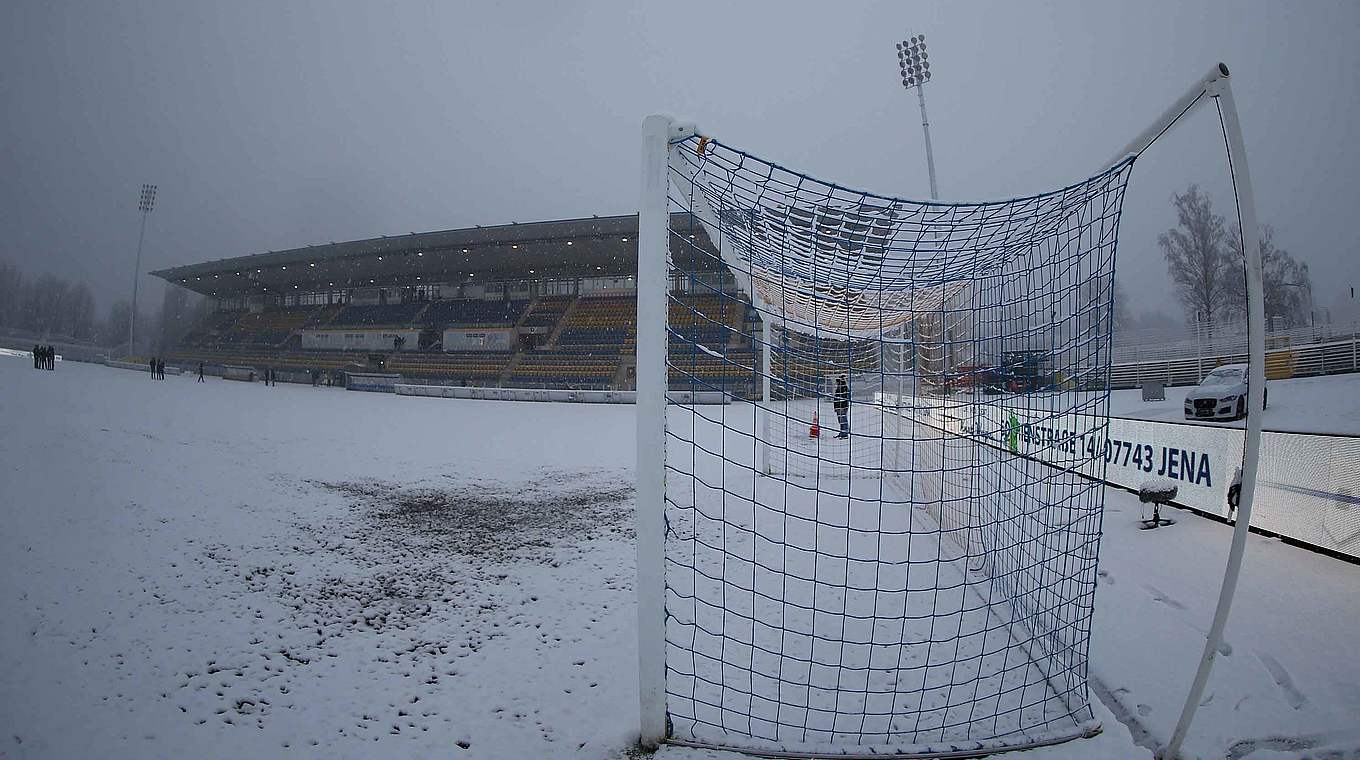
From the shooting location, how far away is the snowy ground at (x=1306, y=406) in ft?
30.4

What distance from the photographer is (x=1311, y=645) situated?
2912 millimetres

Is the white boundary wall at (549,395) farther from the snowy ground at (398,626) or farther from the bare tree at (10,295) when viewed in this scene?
the bare tree at (10,295)

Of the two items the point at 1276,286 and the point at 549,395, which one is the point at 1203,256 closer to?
the point at 1276,286

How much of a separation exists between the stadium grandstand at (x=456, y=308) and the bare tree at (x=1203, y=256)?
761 inches

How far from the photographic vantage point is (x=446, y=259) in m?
32.0

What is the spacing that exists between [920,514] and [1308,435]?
10.7 ft

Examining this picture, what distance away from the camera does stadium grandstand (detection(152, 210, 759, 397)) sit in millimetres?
27688

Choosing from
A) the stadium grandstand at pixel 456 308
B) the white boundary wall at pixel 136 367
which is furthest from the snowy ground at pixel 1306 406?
the white boundary wall at pixel 136 367

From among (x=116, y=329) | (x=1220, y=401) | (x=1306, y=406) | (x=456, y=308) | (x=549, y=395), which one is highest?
(x=116, y=329)

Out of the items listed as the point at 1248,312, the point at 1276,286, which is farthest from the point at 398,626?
the point at 1276,286

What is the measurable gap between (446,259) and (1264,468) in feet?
115

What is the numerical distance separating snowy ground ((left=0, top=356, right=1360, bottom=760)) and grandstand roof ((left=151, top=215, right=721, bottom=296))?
19444mm

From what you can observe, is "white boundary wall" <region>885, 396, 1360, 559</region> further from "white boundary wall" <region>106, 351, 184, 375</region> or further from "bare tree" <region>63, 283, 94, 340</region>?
"bare tree" <region>63, 283, 94, 340</region>

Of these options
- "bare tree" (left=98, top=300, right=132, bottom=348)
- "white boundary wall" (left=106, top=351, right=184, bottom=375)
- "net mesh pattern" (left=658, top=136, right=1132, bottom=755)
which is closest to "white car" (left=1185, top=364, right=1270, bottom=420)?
"net mesh pattern" (left=658, top=136, right=1132, bottom=755)
